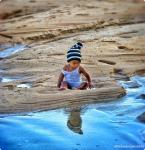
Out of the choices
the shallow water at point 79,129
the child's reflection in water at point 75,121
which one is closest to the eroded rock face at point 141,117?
the shallow water at point 79,129

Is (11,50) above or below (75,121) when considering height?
above

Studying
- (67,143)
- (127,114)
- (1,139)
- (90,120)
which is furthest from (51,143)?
(127,114)

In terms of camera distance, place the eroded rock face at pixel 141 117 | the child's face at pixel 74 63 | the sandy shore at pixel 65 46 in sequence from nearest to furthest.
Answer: the eroded rock face at pixel 141 117, the sandy shore at pixel 65 46, the child's face at pixel 74 63

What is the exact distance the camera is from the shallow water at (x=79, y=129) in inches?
199

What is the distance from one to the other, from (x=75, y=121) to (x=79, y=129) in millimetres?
343

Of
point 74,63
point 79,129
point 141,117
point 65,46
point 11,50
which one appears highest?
point 11,50

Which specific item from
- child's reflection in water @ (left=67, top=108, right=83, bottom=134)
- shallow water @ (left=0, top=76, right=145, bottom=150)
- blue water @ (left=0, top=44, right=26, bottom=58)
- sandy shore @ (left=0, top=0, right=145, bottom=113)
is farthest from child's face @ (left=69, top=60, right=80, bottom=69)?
blue water @ (left=0, top=44, right=26, bottom=58)

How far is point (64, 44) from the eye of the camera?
1150cm

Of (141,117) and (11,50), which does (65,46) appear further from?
(141,117)

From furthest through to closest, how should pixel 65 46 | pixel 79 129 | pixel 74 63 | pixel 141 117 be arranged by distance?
pixel 65 46 < pixel 74 63 < pixel 141 117 < pixel 79 129

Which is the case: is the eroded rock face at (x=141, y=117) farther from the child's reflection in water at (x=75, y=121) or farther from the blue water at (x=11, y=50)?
the blue water at (x=11, y=50)

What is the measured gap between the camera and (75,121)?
230 inches

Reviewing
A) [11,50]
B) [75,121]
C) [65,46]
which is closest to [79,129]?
[75,121]

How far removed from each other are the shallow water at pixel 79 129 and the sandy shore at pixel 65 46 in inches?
10.7
